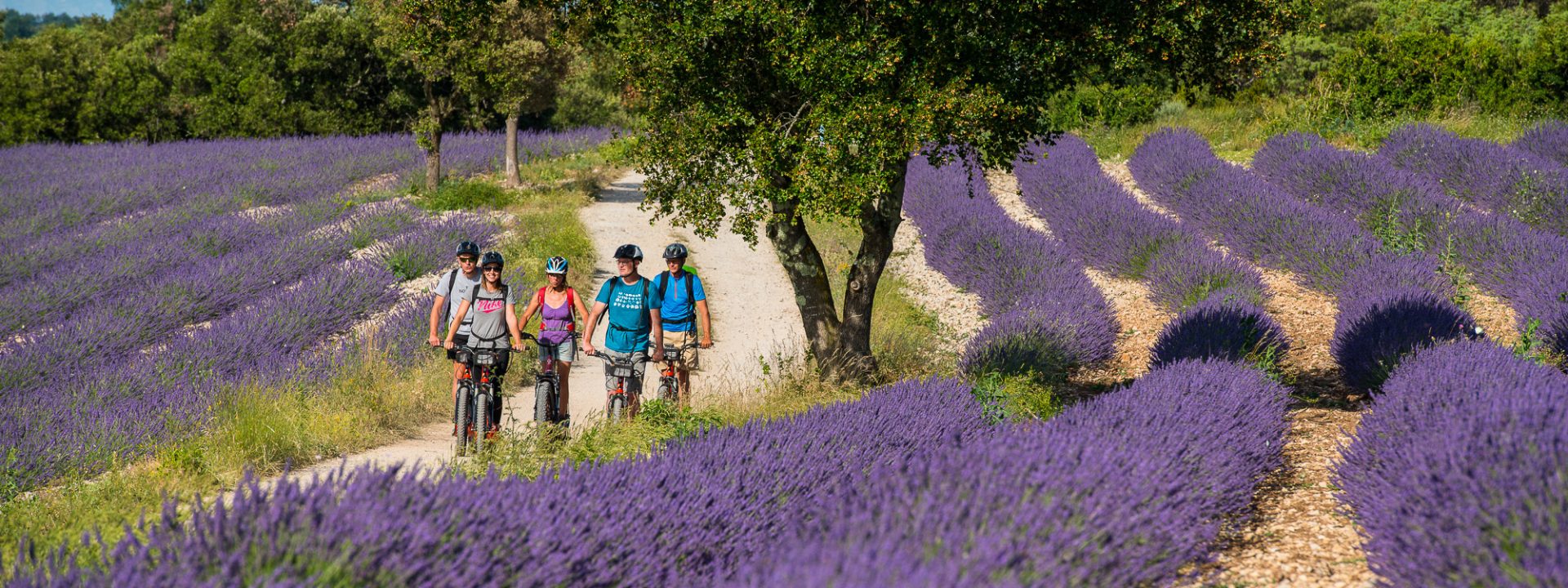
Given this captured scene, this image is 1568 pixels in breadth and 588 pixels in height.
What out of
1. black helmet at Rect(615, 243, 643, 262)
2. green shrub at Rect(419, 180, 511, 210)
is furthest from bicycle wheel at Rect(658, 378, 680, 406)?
green shrub at Rect(419, 180, 511, 210)

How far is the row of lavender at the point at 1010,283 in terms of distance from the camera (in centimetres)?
998

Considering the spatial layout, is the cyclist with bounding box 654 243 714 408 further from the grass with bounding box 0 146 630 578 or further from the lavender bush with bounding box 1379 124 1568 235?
the lavender bush with bounding box 1379 124 1568 235

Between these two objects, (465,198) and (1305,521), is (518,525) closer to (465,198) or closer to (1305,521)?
(1305,521)

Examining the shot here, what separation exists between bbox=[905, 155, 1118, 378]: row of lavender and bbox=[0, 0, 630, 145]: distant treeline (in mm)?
13781

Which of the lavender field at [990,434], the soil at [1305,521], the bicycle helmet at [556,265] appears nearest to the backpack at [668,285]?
the bicycle helmet at [556,265]

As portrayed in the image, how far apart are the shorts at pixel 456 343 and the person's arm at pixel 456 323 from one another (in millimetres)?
20

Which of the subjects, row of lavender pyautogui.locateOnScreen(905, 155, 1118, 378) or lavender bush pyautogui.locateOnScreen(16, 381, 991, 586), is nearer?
lavender bush pyautogui.locateOnScreen(16, 381, 991, 586)

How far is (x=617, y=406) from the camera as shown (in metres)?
7.68

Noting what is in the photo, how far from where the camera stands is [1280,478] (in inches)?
245

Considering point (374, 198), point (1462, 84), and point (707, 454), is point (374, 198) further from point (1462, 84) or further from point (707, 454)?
point (1462, 84)

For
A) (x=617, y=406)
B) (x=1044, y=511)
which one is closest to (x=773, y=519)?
(x=1044, y=511)

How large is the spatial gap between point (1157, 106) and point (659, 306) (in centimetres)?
2265

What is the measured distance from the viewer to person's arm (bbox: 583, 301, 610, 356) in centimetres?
764

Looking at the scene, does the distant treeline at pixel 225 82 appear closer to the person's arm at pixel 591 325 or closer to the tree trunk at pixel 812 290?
the tree trunk at pixel 812 290
